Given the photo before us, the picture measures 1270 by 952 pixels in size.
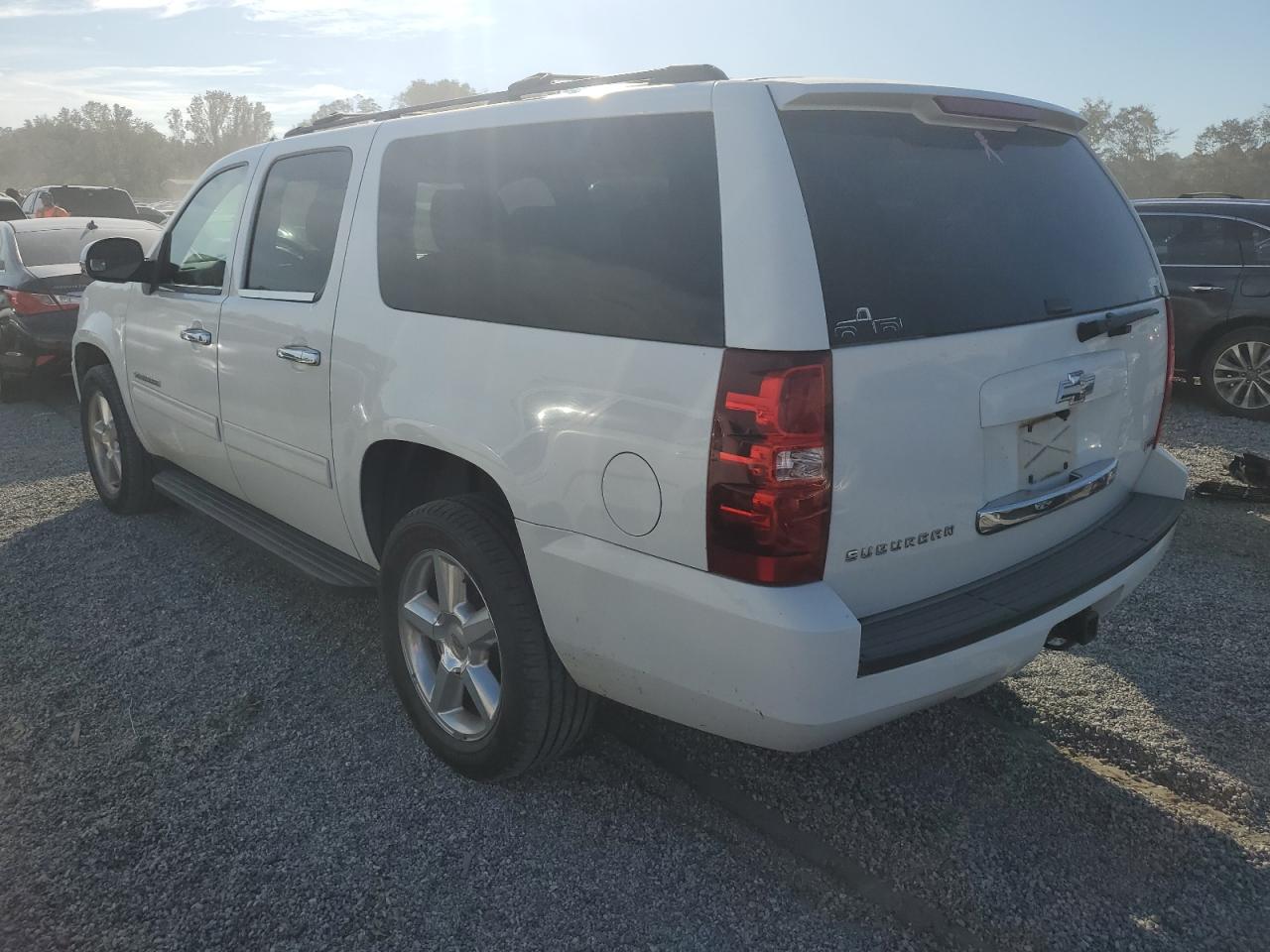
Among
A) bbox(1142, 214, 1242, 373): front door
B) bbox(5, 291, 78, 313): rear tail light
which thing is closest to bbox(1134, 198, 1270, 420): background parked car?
bbox(1142, 214, 1242, 373): front door

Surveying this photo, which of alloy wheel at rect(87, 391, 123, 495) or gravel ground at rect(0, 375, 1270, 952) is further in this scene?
alloy wheel at rect(87, 391, 123, 495)

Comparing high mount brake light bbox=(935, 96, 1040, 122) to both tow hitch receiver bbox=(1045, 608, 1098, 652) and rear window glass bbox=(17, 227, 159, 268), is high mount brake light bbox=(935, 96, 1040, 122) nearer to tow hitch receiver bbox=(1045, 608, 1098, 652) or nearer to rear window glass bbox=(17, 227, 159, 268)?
tow hitch receiver bbox=(1045, 608, 1098, 652)

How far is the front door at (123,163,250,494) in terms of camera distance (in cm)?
407

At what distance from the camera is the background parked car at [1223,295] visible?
802cm

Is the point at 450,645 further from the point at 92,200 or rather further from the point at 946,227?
Answer: the point at 92,200

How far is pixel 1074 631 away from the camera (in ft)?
8.50

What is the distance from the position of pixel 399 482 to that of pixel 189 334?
1.52 m

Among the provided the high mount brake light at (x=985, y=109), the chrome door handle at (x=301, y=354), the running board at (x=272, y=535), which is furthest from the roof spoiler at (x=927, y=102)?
the running board at (x=272, y=535)

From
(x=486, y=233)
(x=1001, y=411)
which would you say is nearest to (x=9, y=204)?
(x=486, y=233)

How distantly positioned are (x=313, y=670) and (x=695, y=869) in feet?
5.90

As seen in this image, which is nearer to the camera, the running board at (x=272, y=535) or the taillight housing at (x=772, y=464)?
the taillight housing at (x=772, y=464)

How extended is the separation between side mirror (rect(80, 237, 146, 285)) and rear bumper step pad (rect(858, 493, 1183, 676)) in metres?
3.79

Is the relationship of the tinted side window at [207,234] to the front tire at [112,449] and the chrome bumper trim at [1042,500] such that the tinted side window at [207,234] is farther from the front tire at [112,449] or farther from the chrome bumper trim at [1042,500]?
the chrome bumper trim at [1042,500]

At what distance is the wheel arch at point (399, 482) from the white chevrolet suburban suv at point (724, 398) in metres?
0.01
